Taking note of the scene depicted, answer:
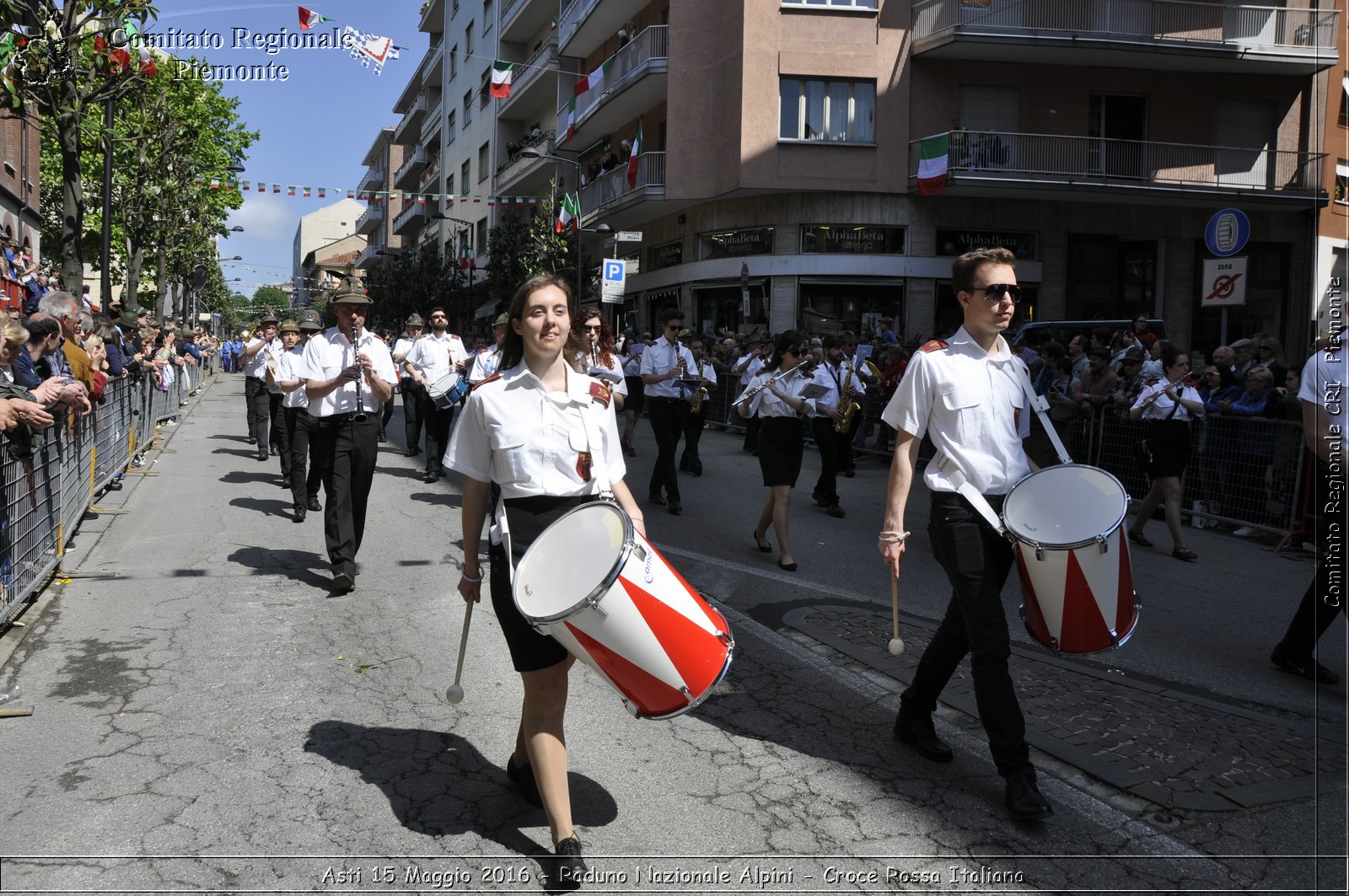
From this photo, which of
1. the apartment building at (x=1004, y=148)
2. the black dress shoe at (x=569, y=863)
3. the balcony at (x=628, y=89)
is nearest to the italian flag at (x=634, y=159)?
the balcony at (x=628, y=89)

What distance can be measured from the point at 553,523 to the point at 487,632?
10.0 feet

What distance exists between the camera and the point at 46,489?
7.13m

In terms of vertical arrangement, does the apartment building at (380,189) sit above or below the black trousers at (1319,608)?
above

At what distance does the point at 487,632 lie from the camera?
20.0 feet

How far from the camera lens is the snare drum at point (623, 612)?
298 centimetres

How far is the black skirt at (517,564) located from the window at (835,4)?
24.4 m

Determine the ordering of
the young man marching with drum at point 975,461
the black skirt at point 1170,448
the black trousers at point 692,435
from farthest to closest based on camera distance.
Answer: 1. the black trousers at point 692,435
2. the black skirt at point 1170,448
3. the young man marching with drum at point 975,461

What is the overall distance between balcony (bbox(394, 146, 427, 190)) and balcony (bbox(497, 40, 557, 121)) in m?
19.4

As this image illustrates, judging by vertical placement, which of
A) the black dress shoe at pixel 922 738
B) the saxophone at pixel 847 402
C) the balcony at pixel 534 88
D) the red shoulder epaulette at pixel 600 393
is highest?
the balcony at pixel 534 88

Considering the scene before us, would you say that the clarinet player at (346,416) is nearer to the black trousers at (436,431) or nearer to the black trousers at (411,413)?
the black trousers at (436,431)

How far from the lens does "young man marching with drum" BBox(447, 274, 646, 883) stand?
→ 337 centimetres

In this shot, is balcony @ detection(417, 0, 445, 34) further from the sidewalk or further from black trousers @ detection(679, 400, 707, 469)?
the sidewalk

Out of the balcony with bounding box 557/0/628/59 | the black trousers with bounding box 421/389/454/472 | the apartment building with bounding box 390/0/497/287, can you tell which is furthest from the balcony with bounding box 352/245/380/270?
the black trousers with bounding box 421/389/454/472

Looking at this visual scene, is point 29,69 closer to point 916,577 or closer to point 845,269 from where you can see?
point 916,577
